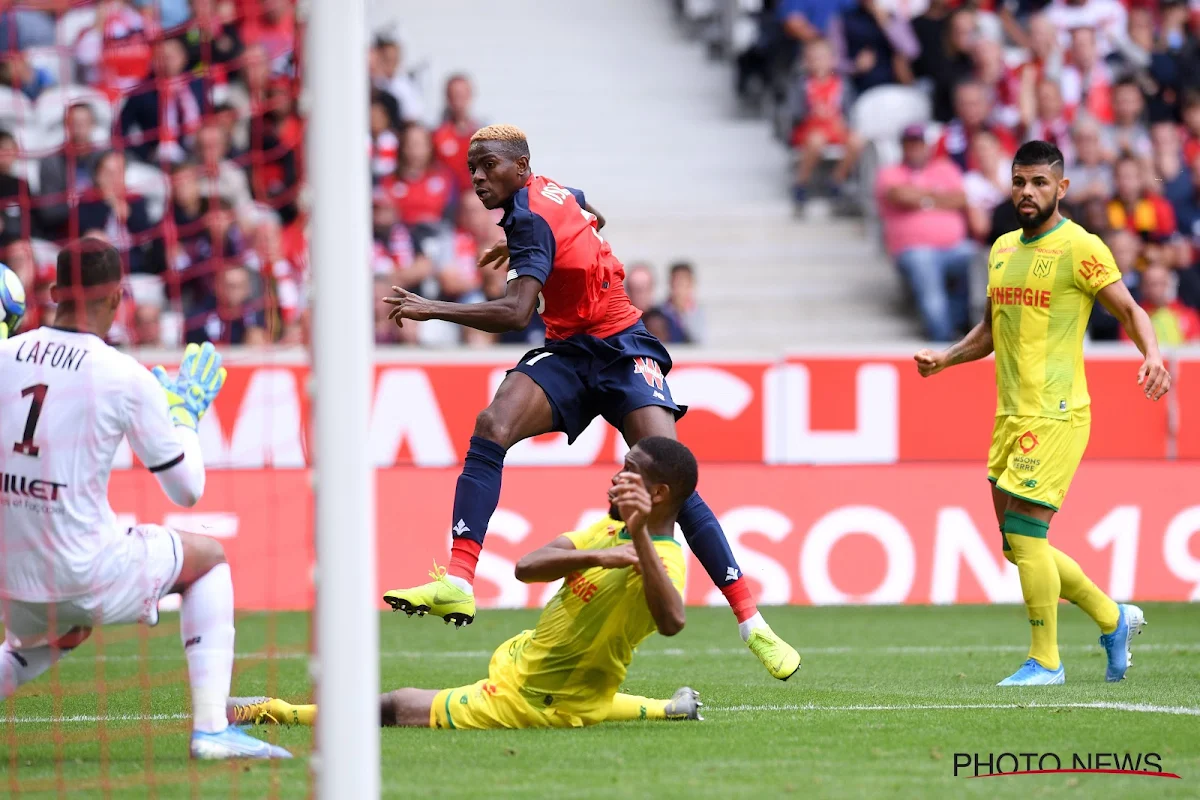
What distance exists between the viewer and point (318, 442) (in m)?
4.57

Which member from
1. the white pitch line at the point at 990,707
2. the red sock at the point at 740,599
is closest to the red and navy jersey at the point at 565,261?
the red sock at the point at 740,599

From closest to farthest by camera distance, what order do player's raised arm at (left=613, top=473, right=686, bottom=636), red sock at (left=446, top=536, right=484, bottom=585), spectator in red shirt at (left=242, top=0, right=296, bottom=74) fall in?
player's raised arm at (left=613, top=473, right=686, bottom=636) < red sock at (left=446, top=536, right=484, bottom=585) < spectator in red shirt at (left=242, top=0, right=296, bottom=74)

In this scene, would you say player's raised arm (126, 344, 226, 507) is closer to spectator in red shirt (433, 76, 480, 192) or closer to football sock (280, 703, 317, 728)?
football sock (280, 703, 317, 728)

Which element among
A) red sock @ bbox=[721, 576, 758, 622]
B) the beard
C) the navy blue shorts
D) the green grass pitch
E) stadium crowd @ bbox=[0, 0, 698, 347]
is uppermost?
stadium crowd @ bbox=[0, 0, 698, 347]

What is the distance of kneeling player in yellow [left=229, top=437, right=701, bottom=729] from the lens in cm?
594

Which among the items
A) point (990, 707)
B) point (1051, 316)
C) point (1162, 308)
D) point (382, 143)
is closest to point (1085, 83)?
point (1162, 308)

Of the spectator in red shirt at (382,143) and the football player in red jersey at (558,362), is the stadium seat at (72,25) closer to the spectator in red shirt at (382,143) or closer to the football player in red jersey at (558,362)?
the spectator in red shirt at (382,143)

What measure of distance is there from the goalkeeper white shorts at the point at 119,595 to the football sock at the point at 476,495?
1.61 metres

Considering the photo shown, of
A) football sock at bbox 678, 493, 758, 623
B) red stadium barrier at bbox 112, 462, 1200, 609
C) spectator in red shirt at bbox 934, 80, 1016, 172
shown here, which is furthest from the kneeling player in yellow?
spectator in red shirt at bbox 934, 80, 1016, 172

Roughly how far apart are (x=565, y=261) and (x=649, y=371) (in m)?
0.62

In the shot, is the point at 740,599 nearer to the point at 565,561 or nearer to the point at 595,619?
the point at 595,619

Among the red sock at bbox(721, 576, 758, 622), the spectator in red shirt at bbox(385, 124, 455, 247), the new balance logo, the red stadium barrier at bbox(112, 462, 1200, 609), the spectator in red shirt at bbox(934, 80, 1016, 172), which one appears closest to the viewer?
the red sock at bbox(721, 576, 758, 622)

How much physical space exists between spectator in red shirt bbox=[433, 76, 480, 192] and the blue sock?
907 cm

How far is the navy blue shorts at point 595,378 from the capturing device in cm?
751
